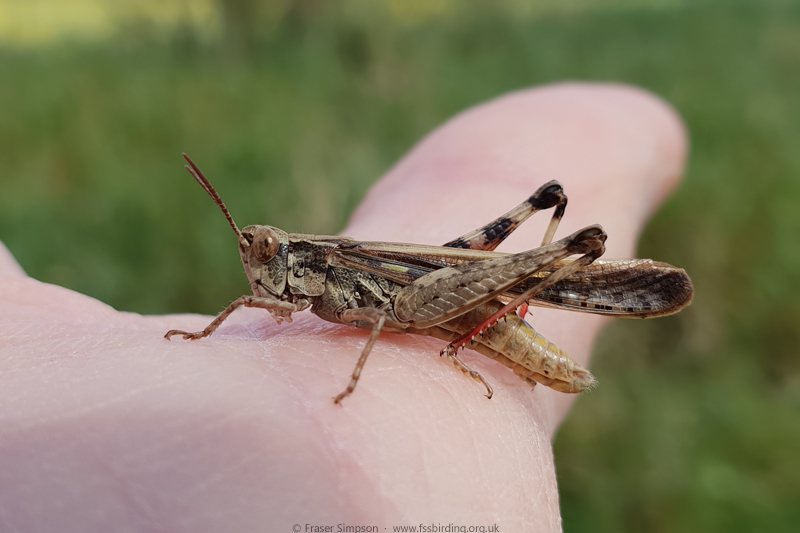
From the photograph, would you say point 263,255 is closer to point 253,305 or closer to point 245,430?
point 253,305

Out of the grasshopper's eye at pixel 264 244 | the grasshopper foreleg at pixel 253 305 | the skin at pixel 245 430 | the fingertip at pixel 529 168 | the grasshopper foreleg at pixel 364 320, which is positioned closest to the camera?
the skin at pixel 245 430

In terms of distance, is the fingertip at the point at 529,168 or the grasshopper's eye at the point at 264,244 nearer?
the grasshopper's eye at the point at 264,244

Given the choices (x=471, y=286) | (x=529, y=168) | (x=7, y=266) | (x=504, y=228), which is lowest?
(x=7, y=266)

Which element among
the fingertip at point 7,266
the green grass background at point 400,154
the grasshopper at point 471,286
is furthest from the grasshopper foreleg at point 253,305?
the green grass background at point 400,154

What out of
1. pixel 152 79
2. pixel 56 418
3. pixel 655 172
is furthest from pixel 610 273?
pixel 152 79

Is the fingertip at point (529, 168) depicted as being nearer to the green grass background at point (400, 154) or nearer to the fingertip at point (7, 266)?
the fingertip at point (7, 266)

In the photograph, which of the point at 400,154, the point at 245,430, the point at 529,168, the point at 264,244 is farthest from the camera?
→ the point at 400,154

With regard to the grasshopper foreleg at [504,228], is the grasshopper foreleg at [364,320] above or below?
below

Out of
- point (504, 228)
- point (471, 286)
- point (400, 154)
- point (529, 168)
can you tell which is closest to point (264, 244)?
point (471, 286)
